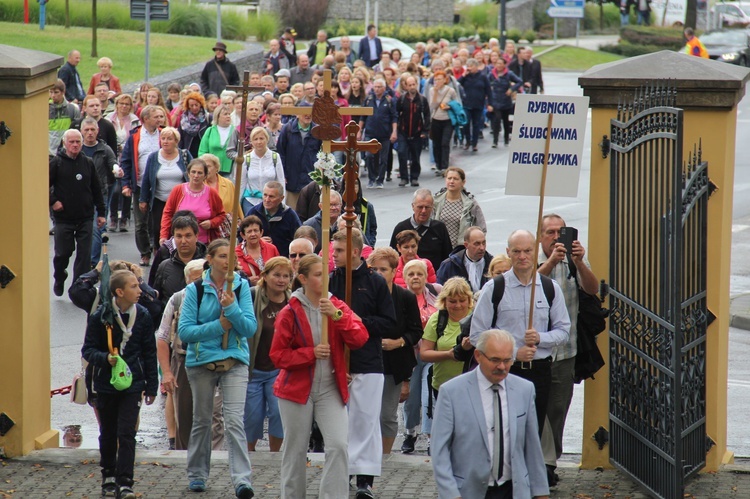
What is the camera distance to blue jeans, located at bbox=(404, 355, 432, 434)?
10492mm

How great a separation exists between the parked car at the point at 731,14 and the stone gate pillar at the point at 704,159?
54.5 meters

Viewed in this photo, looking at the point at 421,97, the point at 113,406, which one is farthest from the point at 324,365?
the point at 421,97

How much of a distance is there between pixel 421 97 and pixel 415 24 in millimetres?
38614

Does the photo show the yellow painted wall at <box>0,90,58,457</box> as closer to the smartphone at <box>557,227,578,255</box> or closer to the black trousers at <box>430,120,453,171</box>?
the smartphone at <box>557,227,578,255</box>

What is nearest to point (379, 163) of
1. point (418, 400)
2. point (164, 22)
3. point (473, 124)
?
point (473, 124)

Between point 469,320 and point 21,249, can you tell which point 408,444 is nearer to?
point 469,320

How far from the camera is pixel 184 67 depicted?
116ft

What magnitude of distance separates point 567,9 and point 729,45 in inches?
424

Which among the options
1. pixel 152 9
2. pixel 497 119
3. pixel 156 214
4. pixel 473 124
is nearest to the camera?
pixel 156 214

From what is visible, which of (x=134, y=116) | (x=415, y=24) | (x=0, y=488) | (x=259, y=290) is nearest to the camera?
(x=0, y=488)

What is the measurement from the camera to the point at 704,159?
9.27 meters

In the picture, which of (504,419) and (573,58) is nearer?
(504,419)

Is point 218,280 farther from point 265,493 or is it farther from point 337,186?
point 337,186

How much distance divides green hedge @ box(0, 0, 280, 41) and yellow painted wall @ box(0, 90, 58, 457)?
35.1 m
